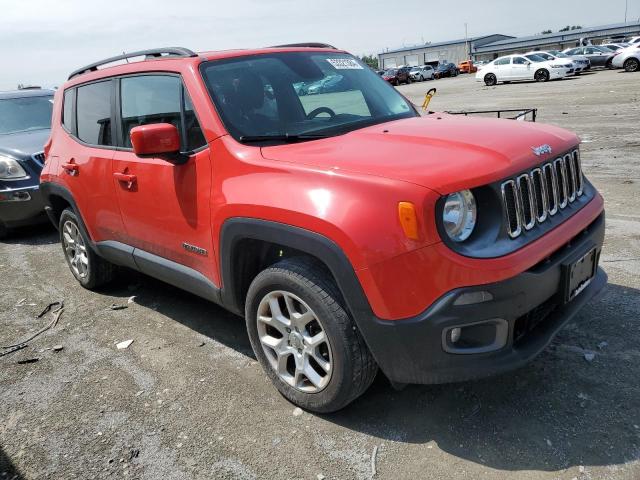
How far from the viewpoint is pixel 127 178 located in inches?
146

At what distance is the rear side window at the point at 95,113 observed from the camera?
4.09 metres

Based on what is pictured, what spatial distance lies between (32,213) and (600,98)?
57.7 ft

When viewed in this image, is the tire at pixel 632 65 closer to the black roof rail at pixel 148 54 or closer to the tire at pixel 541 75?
the tire at pixel 541 75

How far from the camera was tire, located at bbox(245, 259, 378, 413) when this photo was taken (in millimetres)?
2604

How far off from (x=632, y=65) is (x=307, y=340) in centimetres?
3337

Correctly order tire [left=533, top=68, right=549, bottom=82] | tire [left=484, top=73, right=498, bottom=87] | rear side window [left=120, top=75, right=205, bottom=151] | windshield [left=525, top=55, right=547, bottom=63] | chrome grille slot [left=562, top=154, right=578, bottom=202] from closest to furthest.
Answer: chrome grille slot [left=562, top=154, right=578, bottom=202]
rear side window [left=120, top=75, right=205, bottom=151]
tire [left=533, top=68, right=549, bottom=82]
windshield [left=525, top=55, right=547, bottom=63]
tire [left=484, top=73, right=498, bottom=87]

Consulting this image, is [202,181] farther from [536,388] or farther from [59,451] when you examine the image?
[536,388]

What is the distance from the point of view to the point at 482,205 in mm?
2461

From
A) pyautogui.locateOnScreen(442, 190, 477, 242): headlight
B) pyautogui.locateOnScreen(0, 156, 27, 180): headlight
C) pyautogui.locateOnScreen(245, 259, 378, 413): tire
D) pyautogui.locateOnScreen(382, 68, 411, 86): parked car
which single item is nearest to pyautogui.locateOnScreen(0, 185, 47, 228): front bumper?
pyautogui.locateOnScreen(0, 156, 27, 180): headlight

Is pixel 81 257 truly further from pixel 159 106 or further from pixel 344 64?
pixel 344 64

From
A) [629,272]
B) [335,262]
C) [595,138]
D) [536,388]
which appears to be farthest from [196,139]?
[595,138]

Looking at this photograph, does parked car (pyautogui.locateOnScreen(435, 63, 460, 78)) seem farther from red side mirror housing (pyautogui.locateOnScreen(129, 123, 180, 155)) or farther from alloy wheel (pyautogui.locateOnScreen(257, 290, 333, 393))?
alloy wheel (pyautogui.locateOnScreen(257, 290, 333, 393))

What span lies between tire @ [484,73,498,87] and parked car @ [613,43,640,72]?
667cm

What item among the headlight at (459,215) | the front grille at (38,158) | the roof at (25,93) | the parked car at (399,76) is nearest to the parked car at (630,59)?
the parked car at (399,76)
